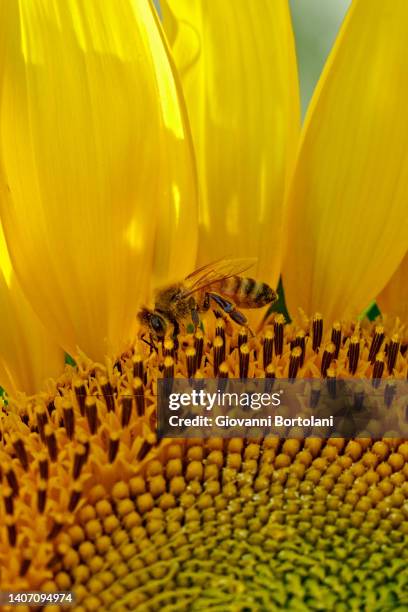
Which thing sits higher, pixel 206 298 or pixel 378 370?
pixel 206 298

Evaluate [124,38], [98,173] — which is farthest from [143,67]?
[98,173]

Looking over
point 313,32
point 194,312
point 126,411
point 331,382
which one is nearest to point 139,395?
point 126,411

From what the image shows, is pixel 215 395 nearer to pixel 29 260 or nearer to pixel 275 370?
pixel 275 370

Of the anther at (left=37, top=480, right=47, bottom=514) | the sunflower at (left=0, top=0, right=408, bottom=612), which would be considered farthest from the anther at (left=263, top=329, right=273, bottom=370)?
the anther at (left=37, top=480, right=47, bottom=514)

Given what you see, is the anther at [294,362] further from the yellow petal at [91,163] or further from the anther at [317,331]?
the yellow petal at [91,163]

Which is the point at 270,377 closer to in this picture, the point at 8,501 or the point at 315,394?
the point at 315,394

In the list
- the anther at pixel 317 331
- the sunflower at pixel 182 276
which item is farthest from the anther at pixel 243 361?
the anther at pixel 317 331
